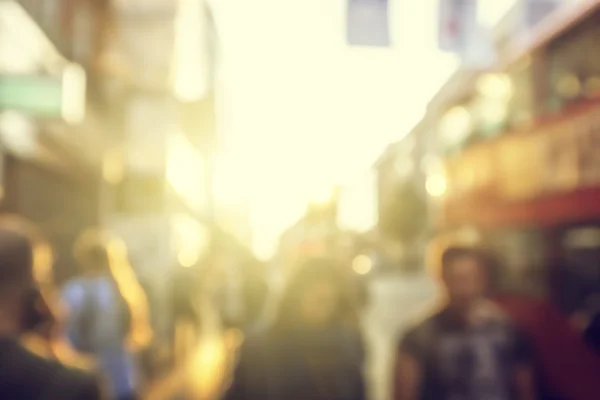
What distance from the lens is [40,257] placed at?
345cm

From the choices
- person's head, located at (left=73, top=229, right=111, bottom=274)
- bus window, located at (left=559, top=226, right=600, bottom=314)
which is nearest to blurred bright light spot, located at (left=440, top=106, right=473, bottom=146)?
bus window, located at (left=559, top=226, right=600, bottom=314)

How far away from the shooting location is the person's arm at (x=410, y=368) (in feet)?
12.2

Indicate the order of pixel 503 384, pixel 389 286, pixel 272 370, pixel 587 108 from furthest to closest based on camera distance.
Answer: pixel 389 286 < pixel 587 108 < pixel 503 384 < pixel 272 370

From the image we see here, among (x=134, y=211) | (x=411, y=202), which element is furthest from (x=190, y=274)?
(x=411, y=202)

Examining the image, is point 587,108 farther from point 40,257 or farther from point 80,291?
point 40,257

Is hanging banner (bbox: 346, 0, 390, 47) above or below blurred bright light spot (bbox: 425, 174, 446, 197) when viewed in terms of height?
above

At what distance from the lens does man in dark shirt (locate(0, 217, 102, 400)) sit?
90.1 inches

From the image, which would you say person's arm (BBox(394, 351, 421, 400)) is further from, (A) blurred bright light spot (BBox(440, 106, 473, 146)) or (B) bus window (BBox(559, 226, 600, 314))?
(A) blurred bright light spot (BBox(440, 106, 473, 146))

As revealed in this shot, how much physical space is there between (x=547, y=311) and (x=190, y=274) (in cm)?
544

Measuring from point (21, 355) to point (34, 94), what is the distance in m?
5.07

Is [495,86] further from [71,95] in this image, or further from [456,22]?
[71,95]

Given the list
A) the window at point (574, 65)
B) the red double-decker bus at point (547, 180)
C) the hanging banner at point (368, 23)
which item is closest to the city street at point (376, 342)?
the red double-decker bus at point (547, 180)

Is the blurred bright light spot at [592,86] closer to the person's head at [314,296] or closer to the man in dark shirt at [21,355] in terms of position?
the person's head at [314,296]

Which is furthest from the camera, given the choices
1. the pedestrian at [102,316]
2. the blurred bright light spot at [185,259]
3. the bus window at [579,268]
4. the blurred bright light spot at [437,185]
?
the blurred bright light spot at [185,259]
